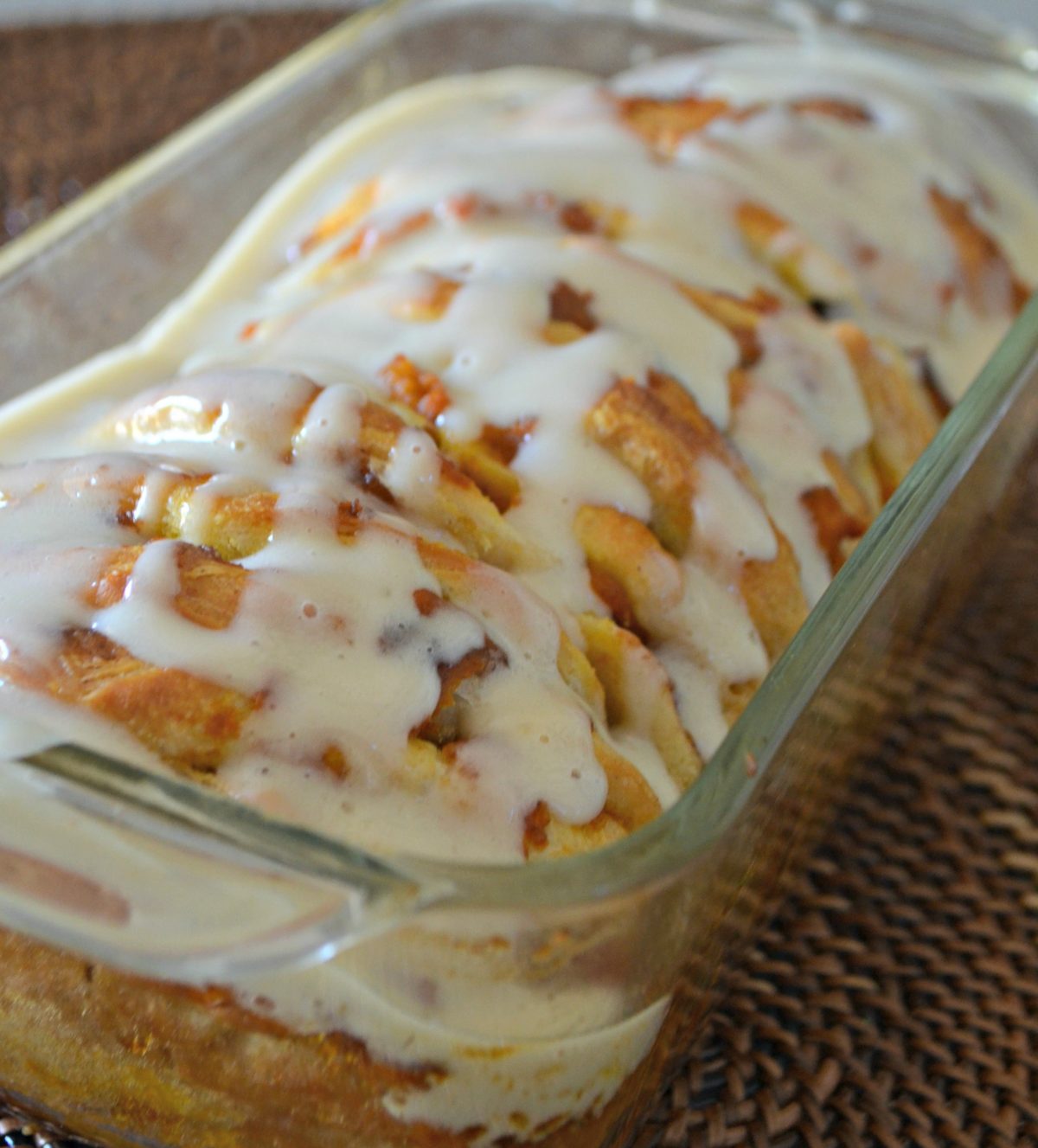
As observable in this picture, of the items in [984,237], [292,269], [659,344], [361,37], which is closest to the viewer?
[659,344]

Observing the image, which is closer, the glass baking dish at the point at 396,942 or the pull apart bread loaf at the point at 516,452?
the glass baking dish at the point at 396,942

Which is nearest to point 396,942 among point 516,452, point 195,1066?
point 195,1066

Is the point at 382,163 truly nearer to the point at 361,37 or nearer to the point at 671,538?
the point at 361,37

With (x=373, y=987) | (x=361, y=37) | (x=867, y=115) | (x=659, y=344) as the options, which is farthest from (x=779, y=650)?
(x=361, y=37)

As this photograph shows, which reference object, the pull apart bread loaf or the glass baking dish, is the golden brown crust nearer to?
the glass baking dish

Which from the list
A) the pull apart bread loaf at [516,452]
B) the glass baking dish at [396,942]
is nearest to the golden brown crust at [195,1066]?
the glass baking dish at [396,942]

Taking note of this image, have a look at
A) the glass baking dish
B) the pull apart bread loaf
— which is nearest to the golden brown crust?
the glass baking dish

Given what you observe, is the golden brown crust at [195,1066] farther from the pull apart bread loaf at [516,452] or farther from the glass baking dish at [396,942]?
the pull apart bread loaf at [516,452]
